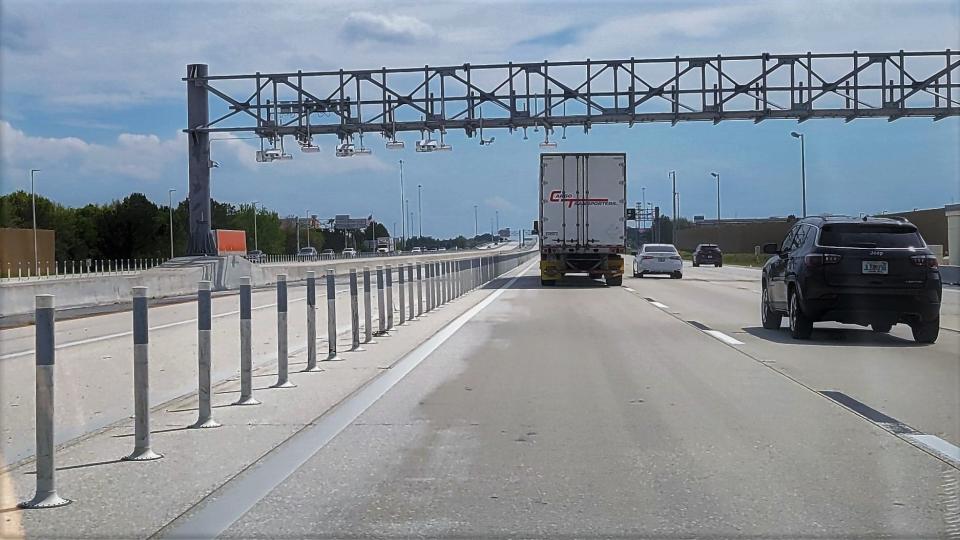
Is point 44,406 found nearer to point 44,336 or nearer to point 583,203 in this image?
point 44,336

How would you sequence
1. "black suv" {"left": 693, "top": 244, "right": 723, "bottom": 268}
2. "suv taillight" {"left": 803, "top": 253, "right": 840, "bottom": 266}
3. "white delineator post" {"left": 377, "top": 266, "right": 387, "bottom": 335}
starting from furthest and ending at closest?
"black suv" {"left": 693, "top": 244, "right": 723, "bottom": 268}, "white delineator post" {"left": 377, "top": 266, "right": 387, "bottom": 335}, "suv taillight" {"left": 803, "top": 253, "right": 840, "bottom": 266}

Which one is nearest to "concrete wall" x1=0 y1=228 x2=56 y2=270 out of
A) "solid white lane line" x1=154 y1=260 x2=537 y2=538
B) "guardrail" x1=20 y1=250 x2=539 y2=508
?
"guardrail" x1=20 y1=250 x2=539 y2=508

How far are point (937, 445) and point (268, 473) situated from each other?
496cm

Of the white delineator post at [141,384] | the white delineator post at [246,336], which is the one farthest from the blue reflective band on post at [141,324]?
the white delineator post at [246,336]

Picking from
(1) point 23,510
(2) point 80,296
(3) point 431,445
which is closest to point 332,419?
(3) point 431,445

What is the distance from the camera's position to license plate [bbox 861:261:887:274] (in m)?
15.3

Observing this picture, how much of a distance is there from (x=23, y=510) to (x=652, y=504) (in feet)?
12.1

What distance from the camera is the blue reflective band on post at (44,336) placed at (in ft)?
20.8

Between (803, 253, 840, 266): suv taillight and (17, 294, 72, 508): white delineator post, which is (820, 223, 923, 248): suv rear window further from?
(17, 294, 72, 508): white delineator post

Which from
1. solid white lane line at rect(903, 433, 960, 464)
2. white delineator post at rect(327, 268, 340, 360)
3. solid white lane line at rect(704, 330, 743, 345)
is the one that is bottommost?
solid white lane line at rect(903, 433, 960, 464)

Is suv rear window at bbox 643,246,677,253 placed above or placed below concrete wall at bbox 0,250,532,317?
above

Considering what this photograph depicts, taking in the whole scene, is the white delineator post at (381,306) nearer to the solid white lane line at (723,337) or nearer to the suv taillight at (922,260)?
the solid white lane line at (723,337)

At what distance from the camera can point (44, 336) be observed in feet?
20.8

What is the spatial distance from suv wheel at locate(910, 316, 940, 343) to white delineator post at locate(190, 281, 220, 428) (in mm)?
10879
